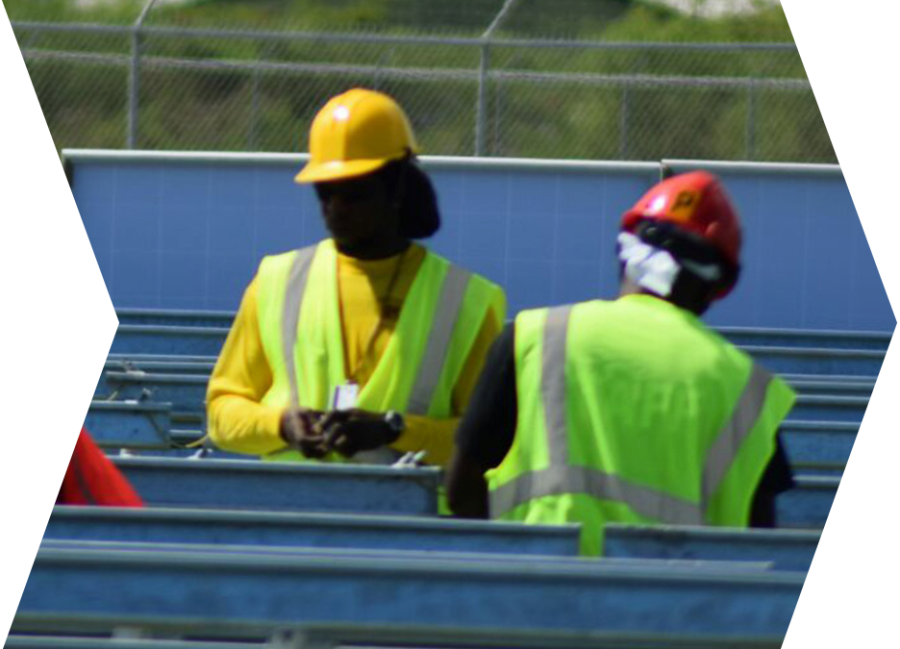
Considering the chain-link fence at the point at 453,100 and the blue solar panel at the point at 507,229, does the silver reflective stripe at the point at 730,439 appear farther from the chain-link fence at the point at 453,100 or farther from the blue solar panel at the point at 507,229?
the chain-link fence at the point at 453,100

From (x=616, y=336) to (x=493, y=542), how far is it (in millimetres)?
656

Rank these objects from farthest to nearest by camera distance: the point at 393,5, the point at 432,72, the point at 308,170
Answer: the point at 393,5 < the point at 432,72 < the point at 308,170

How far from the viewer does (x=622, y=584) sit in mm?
3271

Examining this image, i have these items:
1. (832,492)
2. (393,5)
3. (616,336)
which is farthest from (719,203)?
(393,5)

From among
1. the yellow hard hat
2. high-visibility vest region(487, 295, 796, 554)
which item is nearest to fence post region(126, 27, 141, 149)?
the yellow hard hat

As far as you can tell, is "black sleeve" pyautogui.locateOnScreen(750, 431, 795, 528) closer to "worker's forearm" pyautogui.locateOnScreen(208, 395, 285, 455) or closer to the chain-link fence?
"worker's forearm" pyautogui.locateOnScreen(208, 395, 285, 455)

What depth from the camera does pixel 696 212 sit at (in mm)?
4617

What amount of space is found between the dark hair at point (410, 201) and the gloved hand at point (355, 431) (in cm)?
59

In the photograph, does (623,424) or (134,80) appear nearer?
(623,424)

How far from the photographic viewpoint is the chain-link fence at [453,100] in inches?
805

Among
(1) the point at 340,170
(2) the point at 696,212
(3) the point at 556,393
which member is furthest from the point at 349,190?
(3) the point at 556,393

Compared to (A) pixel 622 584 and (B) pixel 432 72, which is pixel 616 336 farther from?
(B) pixel 432 72

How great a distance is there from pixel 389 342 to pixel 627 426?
123 cm

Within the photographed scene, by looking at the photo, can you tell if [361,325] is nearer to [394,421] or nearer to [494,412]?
[394,421]
